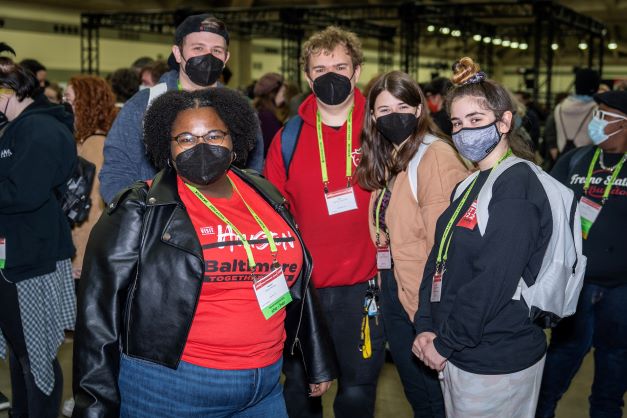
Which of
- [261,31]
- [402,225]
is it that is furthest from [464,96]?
[261,31]

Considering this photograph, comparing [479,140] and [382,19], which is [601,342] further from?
[382,19]

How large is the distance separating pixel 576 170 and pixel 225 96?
2.00 meters

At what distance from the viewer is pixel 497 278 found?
6.91 feet

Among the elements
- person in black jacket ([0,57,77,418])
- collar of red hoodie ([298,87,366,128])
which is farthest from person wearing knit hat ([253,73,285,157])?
collar of red hoodie ([298,87,366,128])

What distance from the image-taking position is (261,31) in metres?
24.0

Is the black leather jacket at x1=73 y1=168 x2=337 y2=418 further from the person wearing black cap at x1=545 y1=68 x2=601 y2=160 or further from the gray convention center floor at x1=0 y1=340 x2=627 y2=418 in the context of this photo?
the person wearing black cap at x1=545 y1=68 x2=601 y2=160

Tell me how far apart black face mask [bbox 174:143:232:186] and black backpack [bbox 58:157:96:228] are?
178 cm

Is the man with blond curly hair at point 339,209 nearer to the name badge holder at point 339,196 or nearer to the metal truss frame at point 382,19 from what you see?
the name badge holder at point 339,196

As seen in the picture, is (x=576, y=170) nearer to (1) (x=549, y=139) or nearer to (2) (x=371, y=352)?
(2) (x=371, y=352)

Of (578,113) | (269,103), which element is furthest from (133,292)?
(578,113)

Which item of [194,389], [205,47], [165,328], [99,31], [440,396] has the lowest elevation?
[440,396]

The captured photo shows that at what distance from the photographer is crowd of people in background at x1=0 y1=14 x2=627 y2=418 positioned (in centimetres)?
188

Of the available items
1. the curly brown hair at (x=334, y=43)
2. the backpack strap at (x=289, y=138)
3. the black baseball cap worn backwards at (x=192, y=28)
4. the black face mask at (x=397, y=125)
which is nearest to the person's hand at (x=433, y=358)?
the black face mask at (x=397, y=125)

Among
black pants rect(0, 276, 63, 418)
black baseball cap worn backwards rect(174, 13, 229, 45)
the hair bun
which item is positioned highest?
black baseball cap worn backwards rect(174, 13, 229, 45)
